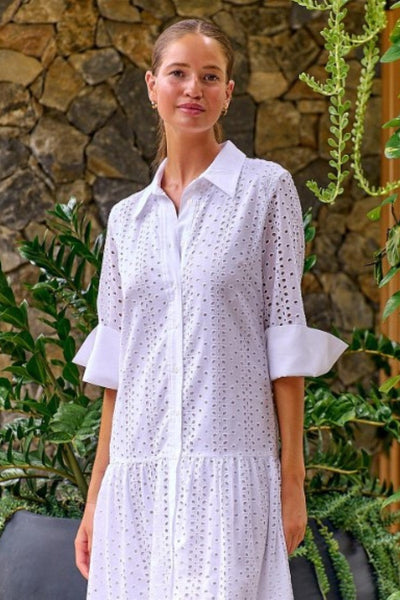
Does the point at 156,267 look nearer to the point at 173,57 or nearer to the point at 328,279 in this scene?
the point at 173,57

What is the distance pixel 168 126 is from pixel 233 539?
2.02ft

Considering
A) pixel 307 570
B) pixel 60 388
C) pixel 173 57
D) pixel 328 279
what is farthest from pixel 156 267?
pixel 328 279

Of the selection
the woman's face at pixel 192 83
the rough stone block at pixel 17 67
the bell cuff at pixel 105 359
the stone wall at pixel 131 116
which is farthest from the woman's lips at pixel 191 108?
the rough stone block at pixel 17 67

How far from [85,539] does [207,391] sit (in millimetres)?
358

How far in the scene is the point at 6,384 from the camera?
264cm

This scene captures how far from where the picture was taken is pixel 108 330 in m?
1.75

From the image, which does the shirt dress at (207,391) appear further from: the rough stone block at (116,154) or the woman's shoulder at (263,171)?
the rough stone block at (116,154)

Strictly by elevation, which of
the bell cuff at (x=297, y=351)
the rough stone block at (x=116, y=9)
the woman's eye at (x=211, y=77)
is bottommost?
the bell cuff at (x=297, y=351)

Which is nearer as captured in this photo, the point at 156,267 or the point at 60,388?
the point at 156,267

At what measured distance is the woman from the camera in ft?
4.81

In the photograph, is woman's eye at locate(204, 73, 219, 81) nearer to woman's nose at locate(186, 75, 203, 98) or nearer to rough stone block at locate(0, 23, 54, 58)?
woman's nose at locate(186, 75, 203, 98)

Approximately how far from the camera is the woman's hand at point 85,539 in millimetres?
1679

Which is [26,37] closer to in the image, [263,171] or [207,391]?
[263,171]

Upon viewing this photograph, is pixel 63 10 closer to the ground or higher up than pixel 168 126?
higher up
